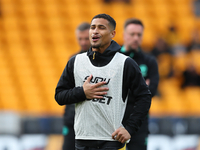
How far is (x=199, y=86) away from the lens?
11094mm

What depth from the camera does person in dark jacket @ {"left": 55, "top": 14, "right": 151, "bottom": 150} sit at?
10.9ft

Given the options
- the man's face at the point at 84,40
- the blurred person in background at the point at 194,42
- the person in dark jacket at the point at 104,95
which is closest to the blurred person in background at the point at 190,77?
the blurred person in background at the point at 194,42

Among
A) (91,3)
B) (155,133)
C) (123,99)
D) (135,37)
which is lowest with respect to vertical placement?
(155,133)

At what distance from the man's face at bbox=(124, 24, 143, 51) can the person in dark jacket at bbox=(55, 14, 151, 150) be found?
4.63 ft

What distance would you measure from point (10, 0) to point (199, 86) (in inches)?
295

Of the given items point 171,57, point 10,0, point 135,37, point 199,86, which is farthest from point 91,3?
point 135,37

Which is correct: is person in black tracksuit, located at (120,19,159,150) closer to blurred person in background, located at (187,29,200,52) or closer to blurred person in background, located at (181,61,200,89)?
blurred person in background, located at (181,61,200,89)

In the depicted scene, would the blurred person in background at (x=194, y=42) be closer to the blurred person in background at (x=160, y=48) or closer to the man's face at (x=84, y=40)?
the blurred person in background at (x=160, y=48)

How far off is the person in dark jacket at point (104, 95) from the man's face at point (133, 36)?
1.41 m

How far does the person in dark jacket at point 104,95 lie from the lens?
3326 millimetres

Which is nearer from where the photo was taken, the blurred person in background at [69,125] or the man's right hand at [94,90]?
the man's right hand at [94,90]

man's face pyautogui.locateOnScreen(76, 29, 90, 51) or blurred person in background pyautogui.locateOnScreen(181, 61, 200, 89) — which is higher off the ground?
man's face pyautogui.locateOnScreen(76, 29, 90, 51)

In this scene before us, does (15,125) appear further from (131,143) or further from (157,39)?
(157,39)

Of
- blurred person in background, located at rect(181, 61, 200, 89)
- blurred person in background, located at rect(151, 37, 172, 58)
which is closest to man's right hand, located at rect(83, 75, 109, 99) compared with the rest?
blurred person in background, located at rect(181, 61, 200, 89)
